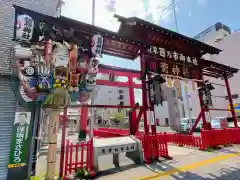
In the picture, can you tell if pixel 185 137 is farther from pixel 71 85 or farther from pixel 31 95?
pixel 31 95

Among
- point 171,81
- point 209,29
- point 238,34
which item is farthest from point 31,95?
point 209,29

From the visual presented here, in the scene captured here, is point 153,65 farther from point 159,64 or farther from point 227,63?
point 227,63

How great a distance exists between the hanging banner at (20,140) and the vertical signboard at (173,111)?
23112mm

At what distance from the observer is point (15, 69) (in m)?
5.07

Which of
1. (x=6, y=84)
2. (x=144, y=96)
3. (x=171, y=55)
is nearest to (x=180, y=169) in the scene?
(x=144, y=96)

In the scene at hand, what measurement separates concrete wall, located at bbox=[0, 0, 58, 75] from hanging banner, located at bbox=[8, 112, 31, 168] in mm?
1541

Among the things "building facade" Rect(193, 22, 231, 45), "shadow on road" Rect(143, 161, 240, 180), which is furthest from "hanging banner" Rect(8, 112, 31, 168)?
"building facade" Rect(193, 22, 231, 45)

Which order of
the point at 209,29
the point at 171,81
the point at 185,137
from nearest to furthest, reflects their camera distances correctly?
the point at 171,81
the point at 185,137
the point at 209,29

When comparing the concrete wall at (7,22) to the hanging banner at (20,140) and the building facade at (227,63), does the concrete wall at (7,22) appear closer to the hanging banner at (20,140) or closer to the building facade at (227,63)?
the hanging banner at (20,140)

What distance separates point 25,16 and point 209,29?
45.9 metres

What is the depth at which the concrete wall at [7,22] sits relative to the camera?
5047 mm

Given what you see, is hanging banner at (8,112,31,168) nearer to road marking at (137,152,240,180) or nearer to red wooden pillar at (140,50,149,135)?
road marking at (137,152,240,180)

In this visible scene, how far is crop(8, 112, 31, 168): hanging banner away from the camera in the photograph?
470 cm

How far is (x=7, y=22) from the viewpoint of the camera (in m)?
5.43
